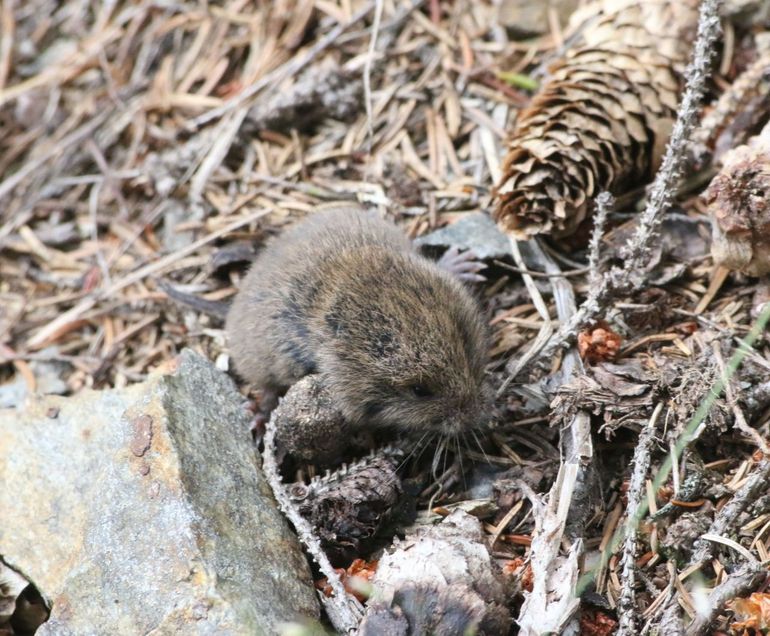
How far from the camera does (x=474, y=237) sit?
4426 millimetres

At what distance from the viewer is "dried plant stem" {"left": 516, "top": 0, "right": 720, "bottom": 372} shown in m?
3.53

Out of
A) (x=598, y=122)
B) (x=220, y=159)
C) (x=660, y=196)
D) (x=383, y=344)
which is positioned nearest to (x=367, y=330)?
(x=383, y=344)

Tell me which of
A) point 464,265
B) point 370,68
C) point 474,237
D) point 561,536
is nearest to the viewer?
point 561,536

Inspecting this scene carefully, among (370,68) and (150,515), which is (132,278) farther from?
(150,515)

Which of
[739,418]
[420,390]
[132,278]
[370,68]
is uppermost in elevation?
[370,68]

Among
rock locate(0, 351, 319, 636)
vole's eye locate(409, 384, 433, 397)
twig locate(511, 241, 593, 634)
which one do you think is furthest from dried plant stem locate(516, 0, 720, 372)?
rock locate(0, 351, 319, 636)

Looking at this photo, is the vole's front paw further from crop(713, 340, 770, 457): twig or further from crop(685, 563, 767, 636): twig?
crop(685, 563, 767, 636): twig

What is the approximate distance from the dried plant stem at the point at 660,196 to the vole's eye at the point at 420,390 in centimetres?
53

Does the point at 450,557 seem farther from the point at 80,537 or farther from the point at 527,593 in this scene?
the point at 80,537

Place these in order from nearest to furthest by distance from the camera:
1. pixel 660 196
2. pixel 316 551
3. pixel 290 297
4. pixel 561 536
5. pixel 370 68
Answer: pixel 561 536
pixel 316 551
pixel 660 196
pixel 290 297
pixel 370 68

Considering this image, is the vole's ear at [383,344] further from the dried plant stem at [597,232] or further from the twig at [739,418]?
the twig at [739,418]

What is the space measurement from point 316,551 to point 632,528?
1194 mm

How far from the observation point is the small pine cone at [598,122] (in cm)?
406

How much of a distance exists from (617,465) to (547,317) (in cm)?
83
